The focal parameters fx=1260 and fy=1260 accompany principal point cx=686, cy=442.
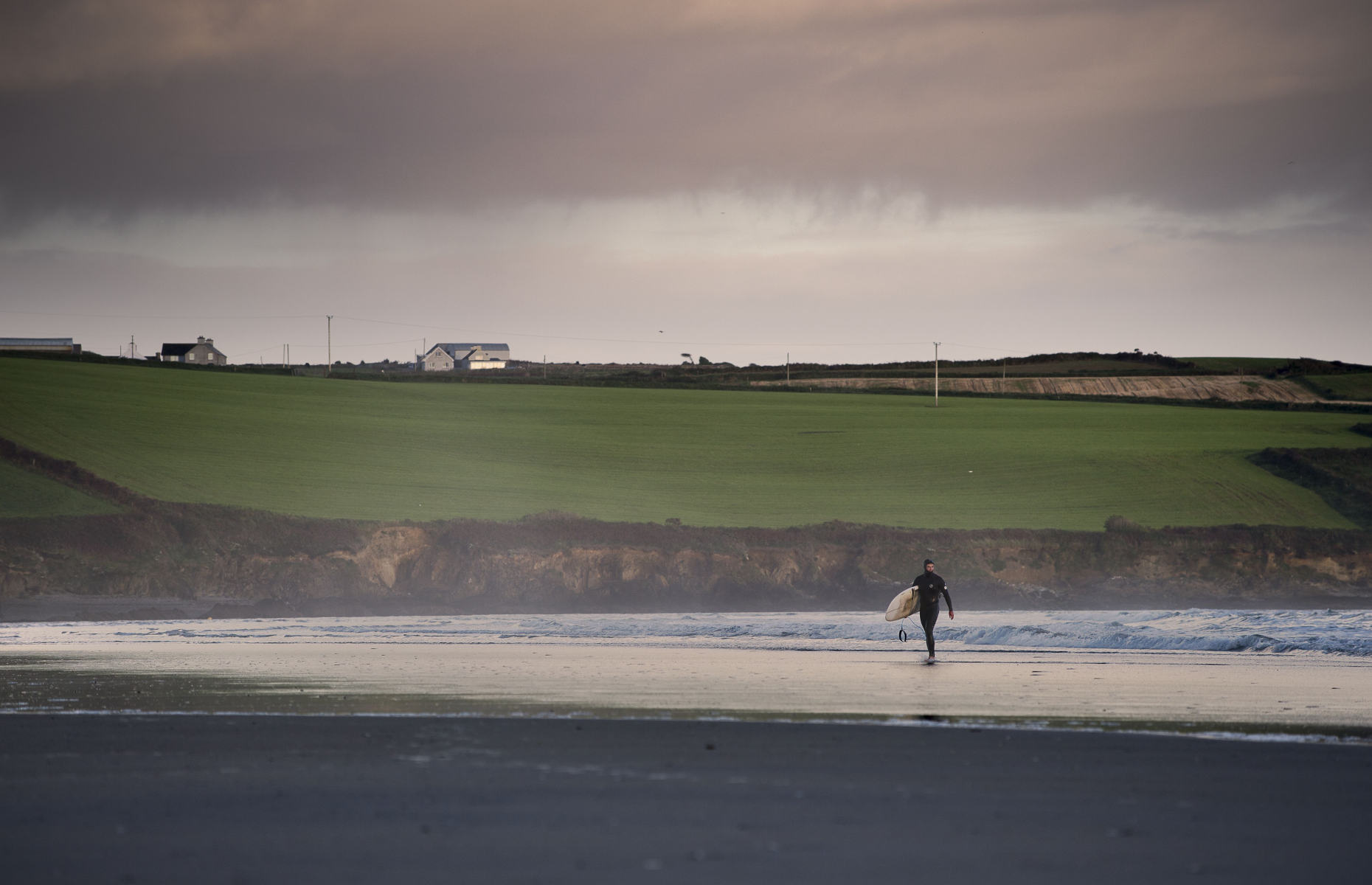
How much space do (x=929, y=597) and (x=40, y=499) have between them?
35.9 metres

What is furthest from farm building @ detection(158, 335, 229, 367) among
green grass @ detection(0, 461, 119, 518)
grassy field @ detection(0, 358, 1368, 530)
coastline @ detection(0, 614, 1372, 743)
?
coastline @ detection(0, 614, 1372, 743)

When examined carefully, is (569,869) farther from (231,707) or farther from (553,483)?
(553,483)

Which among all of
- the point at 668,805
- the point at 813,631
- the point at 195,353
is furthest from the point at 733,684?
the point at 195,353

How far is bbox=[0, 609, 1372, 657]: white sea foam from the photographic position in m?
27.0

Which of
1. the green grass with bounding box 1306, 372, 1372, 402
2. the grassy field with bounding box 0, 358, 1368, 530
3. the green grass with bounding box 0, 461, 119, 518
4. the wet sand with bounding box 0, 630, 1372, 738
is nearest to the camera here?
the wet sand with bounding box 0, 630, 1372, 738

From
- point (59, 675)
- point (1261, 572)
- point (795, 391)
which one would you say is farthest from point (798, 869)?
point (795, 391)

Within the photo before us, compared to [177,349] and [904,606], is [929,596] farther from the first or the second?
[177,349]

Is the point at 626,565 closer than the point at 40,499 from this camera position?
A: Yes

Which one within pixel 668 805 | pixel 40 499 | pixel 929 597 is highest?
pixel 40 499

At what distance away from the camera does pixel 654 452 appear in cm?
6203

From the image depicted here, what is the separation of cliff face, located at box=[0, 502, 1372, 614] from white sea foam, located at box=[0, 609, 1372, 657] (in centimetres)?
408

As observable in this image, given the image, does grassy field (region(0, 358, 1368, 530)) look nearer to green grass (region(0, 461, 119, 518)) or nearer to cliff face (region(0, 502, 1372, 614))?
cliff face (region(0, 502, 1372, 614))

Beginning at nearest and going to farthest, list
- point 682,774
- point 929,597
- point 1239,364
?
point 682,774 < point 929,597 < point 1239,364

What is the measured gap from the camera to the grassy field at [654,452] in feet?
169
